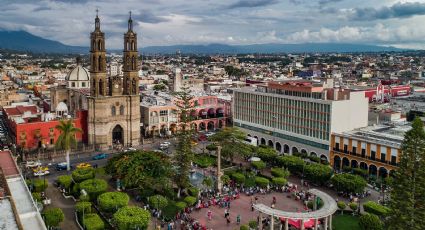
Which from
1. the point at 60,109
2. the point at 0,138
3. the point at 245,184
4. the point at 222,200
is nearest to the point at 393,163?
the point at 245,184

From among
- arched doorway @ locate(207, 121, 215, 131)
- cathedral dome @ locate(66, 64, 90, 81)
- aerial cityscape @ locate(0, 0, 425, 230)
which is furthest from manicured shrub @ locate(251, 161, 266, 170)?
cathedral dome @ locate(66, 64, 90, 81)

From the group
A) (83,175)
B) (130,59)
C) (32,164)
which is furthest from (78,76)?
(83,175)

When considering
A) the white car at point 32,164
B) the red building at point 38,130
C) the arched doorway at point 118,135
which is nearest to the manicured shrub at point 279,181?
the arched doorway at point 118,135

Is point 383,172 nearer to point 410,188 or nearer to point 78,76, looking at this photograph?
point 410,188

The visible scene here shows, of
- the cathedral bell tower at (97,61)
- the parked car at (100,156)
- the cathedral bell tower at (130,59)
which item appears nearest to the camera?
the parked car at (100,156)

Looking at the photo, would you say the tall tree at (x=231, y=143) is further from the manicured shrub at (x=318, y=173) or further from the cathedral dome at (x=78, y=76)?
the cathedral dome at (x=78, y=76)
